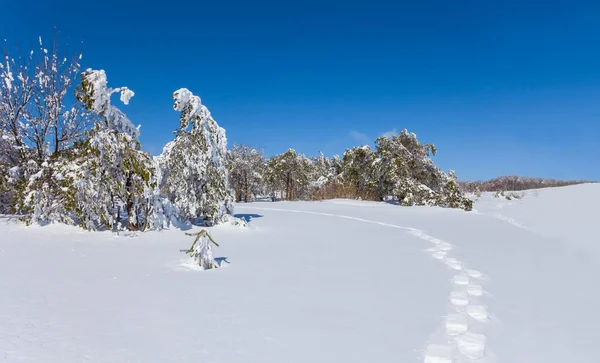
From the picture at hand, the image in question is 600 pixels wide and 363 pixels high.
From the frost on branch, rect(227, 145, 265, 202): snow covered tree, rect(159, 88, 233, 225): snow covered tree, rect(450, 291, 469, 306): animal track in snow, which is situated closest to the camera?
rect(450, 291, 469, 306): animal track in snow

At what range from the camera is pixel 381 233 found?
25.8 feet

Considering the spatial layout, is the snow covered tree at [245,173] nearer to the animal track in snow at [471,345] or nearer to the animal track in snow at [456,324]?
the animal track in snow at [456,324]

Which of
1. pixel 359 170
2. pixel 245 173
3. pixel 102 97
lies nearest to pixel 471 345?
pixel 102 97

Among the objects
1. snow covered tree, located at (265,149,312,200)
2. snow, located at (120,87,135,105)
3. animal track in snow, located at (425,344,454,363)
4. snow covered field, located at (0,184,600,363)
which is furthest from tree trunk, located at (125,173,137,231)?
snow covered tree, located at (265,149,312,200)

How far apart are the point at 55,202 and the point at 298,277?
5678mm

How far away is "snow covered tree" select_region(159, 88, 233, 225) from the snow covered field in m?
2.18

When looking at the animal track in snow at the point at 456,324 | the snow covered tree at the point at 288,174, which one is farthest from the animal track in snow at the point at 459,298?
the snow covered tree at the point at 288,174

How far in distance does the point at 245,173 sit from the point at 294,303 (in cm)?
2729

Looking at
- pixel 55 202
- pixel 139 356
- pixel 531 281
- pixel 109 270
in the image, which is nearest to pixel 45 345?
pixel 139 356

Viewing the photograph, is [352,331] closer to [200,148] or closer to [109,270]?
[109,270]

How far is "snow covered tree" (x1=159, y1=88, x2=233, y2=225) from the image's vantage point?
26.5 feet

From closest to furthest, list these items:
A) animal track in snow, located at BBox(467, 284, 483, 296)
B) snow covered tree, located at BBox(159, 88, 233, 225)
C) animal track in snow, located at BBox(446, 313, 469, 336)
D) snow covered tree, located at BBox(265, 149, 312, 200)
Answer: animal track in snow, located at BBox(446, 313, 469, 336)
animal track in snow, located at BBox(467, 284, 483, 296)
snow covered tree, located at BBox(159, 88, 233, 225)
snow covered tree, located at BBox(265, 149, 312, 200)

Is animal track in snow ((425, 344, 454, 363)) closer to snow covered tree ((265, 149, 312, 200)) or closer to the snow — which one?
the snow

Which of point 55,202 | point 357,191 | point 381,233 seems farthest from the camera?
point 357,191
